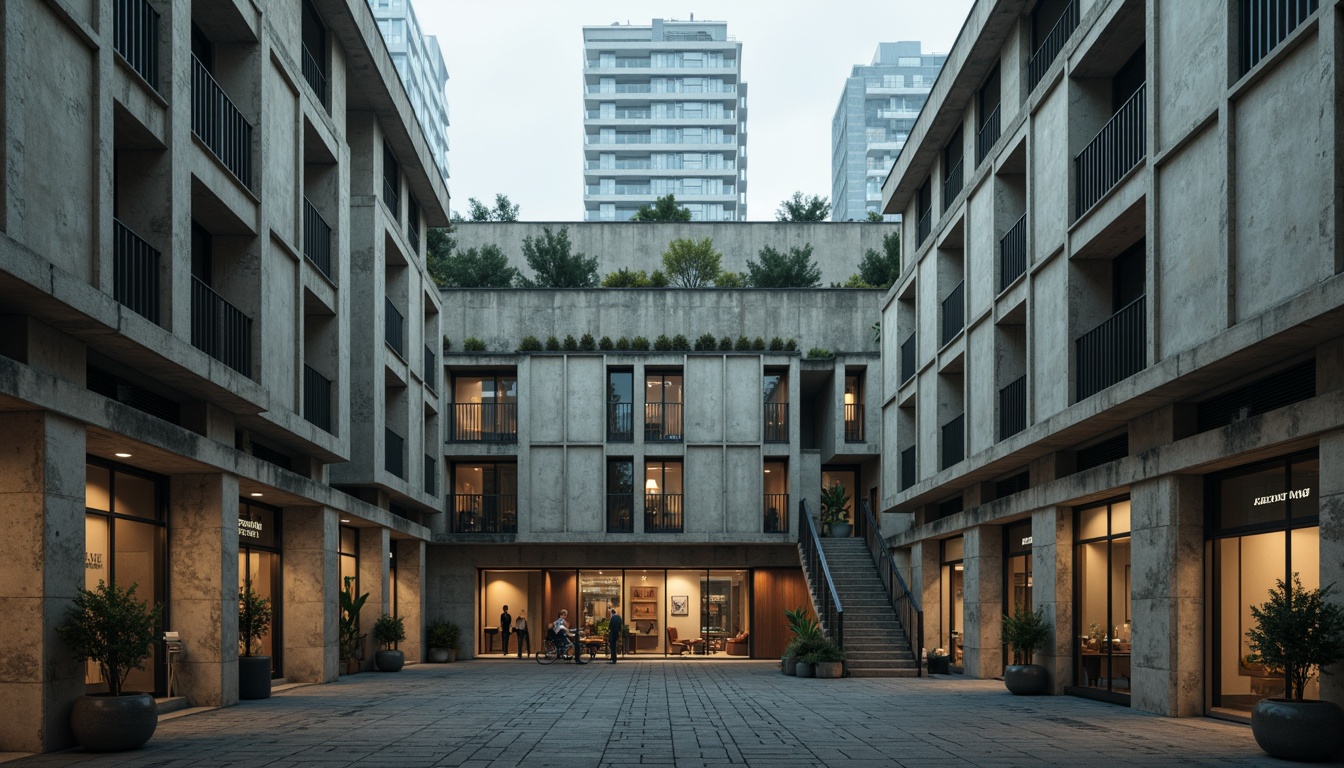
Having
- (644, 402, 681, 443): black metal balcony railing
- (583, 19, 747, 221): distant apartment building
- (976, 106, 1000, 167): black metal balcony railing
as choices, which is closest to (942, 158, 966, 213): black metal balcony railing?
(976, 106, 1000, 167): black metal balcony railing

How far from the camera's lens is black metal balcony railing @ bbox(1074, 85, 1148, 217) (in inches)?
714

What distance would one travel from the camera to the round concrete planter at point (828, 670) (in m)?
26.9

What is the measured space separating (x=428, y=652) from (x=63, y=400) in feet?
74.9

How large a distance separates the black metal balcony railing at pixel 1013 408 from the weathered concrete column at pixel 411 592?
55.4 feet

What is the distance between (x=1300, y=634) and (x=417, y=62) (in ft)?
421

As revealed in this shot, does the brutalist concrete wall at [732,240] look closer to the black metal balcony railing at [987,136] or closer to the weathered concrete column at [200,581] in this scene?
the black metal balcony railing at [987,136]

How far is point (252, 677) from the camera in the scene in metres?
20.2

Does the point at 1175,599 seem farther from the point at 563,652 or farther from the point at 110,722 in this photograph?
the point at 563,652

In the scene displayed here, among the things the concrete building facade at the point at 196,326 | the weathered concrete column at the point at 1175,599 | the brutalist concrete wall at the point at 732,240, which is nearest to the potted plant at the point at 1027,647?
the weathered concrete column at the point at 1175,599

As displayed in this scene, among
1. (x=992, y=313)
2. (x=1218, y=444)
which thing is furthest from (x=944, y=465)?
(x=1218, y=444)

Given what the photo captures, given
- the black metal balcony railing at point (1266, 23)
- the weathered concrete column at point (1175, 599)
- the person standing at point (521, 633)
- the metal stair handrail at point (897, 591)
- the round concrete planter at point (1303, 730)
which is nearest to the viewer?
the round concrete planter at point (1303, 730)

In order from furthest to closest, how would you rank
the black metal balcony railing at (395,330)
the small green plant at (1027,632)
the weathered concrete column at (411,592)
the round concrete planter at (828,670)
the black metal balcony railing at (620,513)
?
the black metal balcony railing at (620,513)
the weathered concrete column at (411,592)
the black metal balcony railing at (395,330)
the round concrete planter at (828,670)
the small green plant at (1027,632)

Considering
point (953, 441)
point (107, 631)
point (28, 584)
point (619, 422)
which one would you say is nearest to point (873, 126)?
point (619, 422)

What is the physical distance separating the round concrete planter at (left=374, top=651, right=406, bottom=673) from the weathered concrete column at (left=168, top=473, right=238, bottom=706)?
10282 mm
